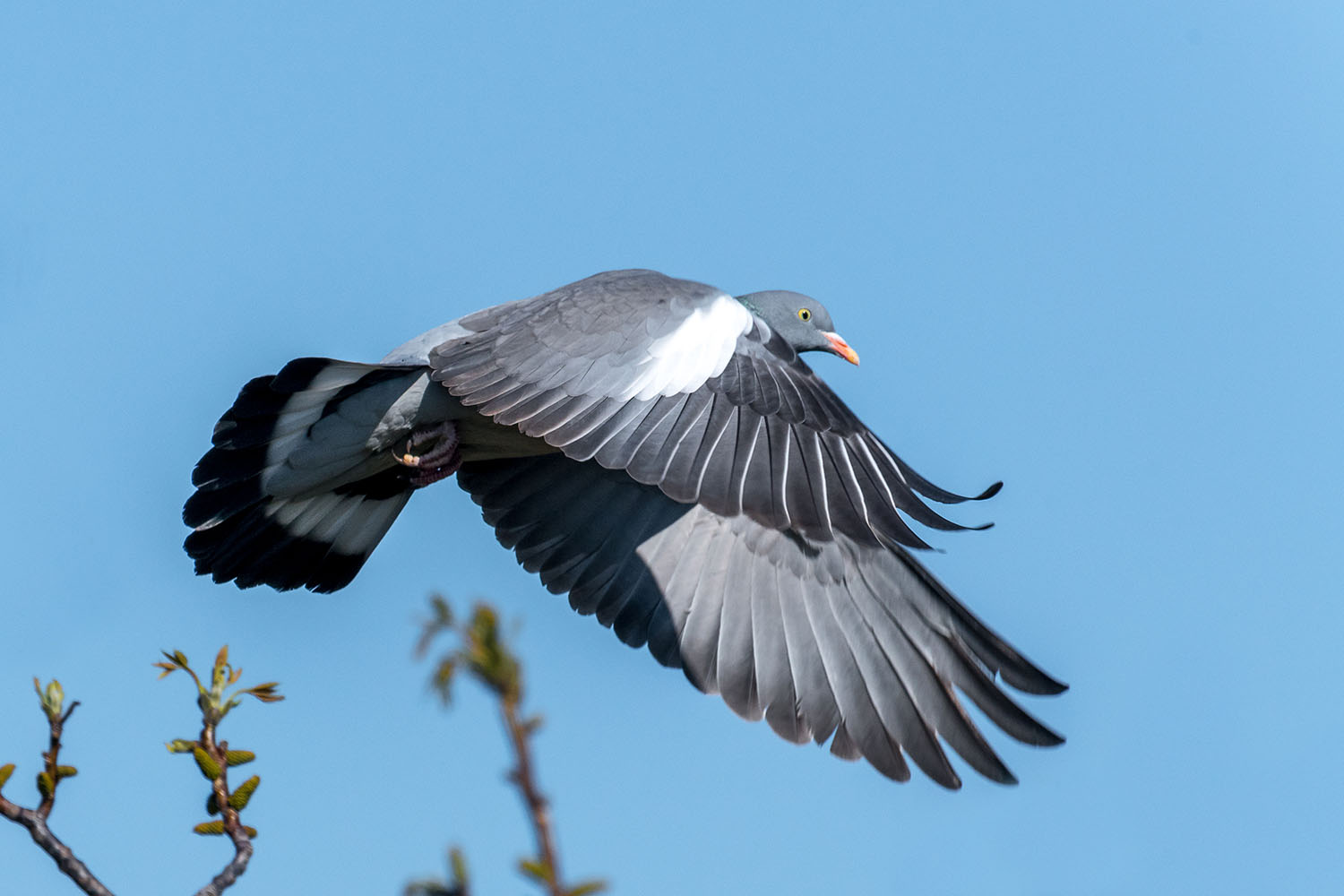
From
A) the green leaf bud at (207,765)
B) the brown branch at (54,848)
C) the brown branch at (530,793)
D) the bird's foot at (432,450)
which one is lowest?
the brown branch at (530,793)

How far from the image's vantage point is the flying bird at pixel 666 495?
5512mm

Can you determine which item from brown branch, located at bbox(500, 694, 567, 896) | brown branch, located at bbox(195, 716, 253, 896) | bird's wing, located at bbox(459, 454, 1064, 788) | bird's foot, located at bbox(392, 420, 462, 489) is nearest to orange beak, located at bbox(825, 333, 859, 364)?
bird's wing, located at bbox(459, 454, 1064, 788)

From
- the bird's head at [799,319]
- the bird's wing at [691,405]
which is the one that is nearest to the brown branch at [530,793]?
the bird's wing at [691,405]

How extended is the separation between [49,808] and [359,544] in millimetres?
4766

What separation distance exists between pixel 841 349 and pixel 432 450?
2.69m

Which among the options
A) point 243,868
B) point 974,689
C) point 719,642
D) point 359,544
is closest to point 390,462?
point 359,544

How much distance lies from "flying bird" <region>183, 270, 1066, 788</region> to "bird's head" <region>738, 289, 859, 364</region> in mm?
1484

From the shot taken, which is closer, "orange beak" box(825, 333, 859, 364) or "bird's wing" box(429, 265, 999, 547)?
"bird's wing" box(429, 265, 999, 547)

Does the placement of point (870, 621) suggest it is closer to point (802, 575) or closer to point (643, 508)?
point (802, 575)

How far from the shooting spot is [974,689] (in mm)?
5594

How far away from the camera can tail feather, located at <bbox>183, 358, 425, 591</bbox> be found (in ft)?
21.0

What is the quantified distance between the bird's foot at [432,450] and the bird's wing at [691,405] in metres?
0.49

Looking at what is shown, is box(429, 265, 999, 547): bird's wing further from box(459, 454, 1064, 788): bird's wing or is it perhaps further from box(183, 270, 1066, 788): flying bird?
box(459, 454, 1064, 788): bird's wing

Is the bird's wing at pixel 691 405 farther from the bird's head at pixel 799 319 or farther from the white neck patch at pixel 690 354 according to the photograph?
the bird's head at pixel 799 319
